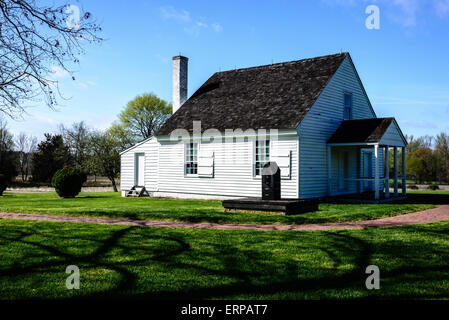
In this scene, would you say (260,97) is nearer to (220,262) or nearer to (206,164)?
(206,164)

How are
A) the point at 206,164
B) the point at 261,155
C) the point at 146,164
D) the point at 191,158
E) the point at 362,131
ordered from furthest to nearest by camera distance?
the point at 146,164 < the point at 191,158 < the point at 206,164 < the point at 362,131 < the point at 261,155

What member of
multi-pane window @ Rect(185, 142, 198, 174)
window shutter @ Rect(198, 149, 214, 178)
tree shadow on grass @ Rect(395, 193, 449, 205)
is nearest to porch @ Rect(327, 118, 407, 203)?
tree shadow on grass @ Rect(395, 193, 449, 205)

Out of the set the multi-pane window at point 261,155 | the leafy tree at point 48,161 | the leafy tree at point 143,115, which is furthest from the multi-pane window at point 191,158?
the leafy tree at point 48,161

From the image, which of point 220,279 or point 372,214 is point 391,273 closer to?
point 220,279

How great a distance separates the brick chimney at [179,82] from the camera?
79.9ft

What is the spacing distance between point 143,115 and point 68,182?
29.4m

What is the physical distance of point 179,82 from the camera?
24.6 meters

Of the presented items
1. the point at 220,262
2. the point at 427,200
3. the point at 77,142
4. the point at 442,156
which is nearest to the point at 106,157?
the point at 77,142

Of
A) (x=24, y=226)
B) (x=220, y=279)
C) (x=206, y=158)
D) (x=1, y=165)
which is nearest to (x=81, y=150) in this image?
(x=1, y=165)

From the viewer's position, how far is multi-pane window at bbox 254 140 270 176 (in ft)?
60.2

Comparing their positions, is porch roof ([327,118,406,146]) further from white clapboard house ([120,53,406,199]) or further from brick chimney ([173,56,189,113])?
brick chimney ([173,56,189,113])

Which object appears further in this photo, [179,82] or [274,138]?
[179,82]

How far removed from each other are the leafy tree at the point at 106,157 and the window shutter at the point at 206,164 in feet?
65.3

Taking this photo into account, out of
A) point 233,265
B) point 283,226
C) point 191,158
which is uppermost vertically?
point 191,158
